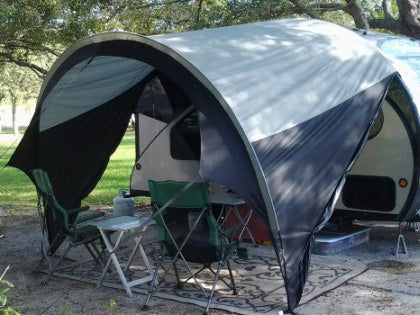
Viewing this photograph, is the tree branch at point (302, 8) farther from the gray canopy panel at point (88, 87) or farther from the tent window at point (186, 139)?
the gray canopy panel at point (88, 87)

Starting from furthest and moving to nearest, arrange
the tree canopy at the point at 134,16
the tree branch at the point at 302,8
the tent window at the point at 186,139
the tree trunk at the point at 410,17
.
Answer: the tree branch at the point at 302,8 → the tree trunk at the point at 410,17 → the tree canopy at the point at 134,16 → the tent window at the point at 186,139

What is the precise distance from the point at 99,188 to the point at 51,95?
23.9 feet

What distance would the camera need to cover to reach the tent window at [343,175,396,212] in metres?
7.01

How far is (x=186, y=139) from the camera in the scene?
26.5 ft

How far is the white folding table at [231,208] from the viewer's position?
702 centimetres

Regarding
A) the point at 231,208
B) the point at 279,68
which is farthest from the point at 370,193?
the point at 279,68

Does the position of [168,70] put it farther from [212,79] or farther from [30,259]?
[30,259]

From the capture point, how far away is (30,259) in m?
7.13

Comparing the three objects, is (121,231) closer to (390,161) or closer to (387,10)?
(390,161)

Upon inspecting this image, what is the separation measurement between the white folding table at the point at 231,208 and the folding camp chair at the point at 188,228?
1484 millimetres

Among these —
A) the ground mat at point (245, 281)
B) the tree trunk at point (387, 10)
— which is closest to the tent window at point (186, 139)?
the ground mat at point (245, 281)

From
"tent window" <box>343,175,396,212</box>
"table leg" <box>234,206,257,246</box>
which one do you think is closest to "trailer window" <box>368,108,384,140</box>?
"tent window" <box>343,175,396,212</box>

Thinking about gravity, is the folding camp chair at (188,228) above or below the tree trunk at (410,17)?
below

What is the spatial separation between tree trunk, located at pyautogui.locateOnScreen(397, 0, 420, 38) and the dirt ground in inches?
192
